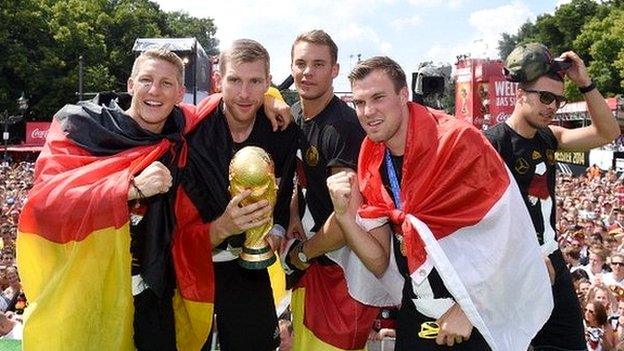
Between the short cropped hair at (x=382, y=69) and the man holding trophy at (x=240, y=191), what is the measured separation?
626 mm

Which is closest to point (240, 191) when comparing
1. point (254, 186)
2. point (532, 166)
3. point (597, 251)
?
point (254, 186)

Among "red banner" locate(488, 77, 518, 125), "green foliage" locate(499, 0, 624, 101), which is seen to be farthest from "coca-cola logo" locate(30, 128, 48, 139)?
"green foliage" locate(499, 0, 624, 101)

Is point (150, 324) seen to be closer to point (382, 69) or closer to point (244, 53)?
point (244, 53)

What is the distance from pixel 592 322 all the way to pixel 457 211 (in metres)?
4.01

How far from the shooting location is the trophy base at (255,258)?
365 centimetres

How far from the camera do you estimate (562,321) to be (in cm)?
435

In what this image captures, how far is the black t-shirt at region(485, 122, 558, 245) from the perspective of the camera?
4.29 metres

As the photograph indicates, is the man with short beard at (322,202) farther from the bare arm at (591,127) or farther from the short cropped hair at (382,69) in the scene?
the bare arm at (591,127)

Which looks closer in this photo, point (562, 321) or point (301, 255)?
point (301, 255)

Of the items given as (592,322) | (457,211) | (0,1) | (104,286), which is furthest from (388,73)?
(0,1)

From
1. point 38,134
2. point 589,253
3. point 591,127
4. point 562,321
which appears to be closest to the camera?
point 562,321

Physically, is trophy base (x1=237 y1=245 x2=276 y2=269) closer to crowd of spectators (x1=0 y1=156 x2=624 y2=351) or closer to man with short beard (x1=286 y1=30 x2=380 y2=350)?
man with short beard (x1=286 y1=30 x2=380 y2=350)

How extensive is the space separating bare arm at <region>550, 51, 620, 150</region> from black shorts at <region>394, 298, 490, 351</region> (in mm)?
1799

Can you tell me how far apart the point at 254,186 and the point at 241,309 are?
934 millimetres
